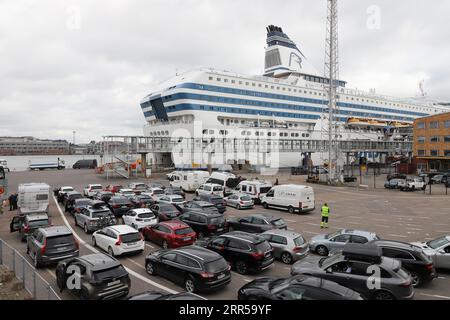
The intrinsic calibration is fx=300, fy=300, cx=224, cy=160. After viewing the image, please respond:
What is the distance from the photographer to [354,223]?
1983 centimetres

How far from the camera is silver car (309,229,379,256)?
13.2 meters

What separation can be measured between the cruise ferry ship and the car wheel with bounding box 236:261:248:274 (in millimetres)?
41309

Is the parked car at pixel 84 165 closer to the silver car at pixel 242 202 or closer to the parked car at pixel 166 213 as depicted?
the silver car at pixel 242 202

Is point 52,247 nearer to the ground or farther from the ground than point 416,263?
farther from the ground

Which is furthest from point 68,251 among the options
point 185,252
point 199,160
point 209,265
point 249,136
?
point 249,136

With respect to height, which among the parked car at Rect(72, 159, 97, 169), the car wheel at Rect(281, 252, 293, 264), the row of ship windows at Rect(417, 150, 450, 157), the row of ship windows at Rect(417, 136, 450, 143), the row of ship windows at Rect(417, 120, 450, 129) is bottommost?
the car wheel at Rect(281, 252, 293, 264)

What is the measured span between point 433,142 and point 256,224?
49.8 metres

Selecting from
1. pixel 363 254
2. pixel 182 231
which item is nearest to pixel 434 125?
pixel 363 254

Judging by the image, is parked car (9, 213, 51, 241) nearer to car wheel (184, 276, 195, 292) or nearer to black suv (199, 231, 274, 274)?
black suv (199, 231, 274, 274)

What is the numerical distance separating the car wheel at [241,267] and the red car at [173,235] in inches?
133

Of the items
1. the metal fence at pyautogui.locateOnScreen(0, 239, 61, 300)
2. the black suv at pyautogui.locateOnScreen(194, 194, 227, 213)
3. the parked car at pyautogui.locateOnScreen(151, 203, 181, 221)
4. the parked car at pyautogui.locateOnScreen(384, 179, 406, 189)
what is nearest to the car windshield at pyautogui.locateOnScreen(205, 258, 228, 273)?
the metal fence at pyautogui.locateOnScreen(0, 239, 61, 300)

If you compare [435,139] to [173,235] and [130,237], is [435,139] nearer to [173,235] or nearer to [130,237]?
[173,235]

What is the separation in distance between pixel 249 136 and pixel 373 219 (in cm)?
4129
